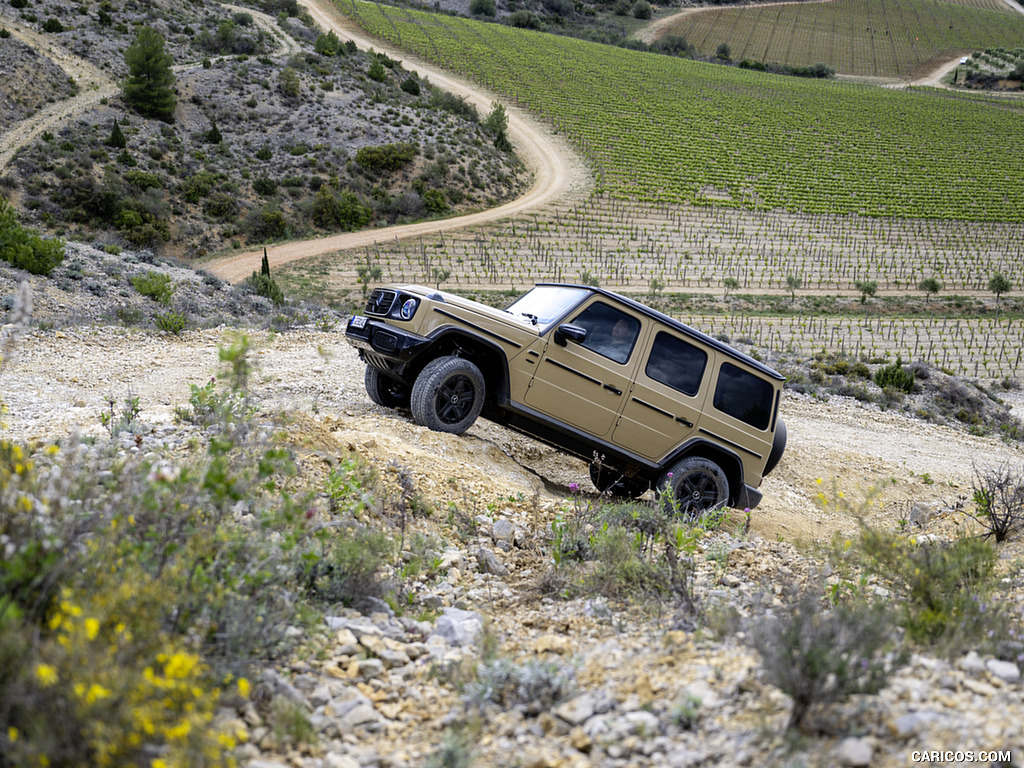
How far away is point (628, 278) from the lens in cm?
3725

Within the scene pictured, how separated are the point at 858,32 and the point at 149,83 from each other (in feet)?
427

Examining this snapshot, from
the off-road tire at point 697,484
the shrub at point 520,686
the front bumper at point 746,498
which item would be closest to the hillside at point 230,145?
the off-road tire at point 697,484

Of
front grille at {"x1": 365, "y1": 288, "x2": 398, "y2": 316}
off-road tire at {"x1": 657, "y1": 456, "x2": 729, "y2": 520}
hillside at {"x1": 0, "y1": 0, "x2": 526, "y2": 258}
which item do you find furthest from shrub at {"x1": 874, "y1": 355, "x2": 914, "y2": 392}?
hillside at {"x1": 0, "y1": 0, "x2": 526, "y2": 258}

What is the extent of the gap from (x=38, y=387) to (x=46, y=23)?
59580mm

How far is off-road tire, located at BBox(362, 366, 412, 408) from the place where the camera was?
8.44m

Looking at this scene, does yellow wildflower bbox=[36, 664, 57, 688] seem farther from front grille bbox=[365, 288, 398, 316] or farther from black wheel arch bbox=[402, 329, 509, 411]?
front grille bbox=[365, 288, 398, 316]

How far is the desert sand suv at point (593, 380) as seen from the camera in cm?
683

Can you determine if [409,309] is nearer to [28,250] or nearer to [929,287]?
[28,250]

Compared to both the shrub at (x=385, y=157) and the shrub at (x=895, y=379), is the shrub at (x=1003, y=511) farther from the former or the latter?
the shrub at (x=385, y=157)

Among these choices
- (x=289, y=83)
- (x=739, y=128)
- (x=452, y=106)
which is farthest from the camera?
(x=739, y=128)

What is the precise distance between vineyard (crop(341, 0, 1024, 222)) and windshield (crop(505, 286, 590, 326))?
49345 millimetres

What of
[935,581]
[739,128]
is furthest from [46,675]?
[739,128]

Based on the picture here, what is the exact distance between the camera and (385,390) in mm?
8500

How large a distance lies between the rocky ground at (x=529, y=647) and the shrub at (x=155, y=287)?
246 inches
